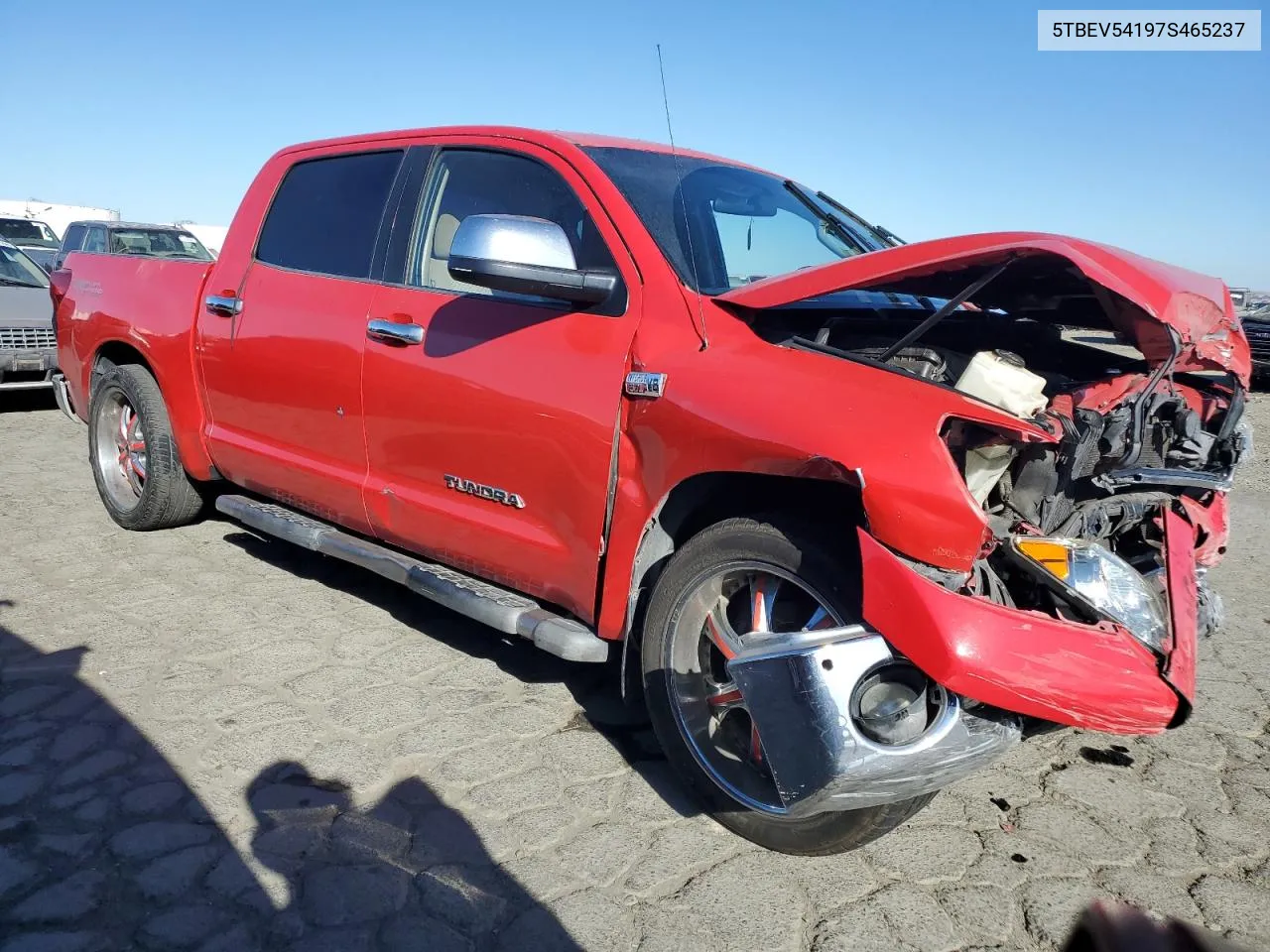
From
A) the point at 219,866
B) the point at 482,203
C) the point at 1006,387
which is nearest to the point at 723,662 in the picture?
the point at 1006,387

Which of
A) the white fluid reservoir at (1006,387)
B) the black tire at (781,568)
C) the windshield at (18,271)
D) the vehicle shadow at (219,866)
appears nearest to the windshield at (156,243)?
the windshield at (18,271)

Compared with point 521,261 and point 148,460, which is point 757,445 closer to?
point 521,261

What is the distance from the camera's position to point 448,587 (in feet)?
10.5

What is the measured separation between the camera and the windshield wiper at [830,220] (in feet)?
12.4

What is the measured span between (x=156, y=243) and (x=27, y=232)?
5.81 metres

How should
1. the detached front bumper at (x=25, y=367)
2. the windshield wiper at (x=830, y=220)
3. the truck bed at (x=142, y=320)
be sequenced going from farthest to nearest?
the detached front bumper at (x=25, y=367) < the truck bed at (x=142, y=320) < the windshield wiper at (x=830, y=220)

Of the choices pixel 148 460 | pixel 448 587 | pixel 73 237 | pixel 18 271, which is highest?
pixel 73 237

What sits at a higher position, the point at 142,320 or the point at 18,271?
the point at 18,271

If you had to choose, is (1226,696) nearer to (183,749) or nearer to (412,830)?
(412,830)

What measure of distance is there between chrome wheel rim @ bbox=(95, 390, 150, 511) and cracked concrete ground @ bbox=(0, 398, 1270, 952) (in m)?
1.25

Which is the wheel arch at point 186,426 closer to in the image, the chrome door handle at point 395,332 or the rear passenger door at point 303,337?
the rear passenger door at point 303,337

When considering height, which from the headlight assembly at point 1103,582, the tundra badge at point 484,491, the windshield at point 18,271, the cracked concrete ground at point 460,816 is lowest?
the cracked concrete ground at point 460,816

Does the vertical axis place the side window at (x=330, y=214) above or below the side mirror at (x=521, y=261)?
above

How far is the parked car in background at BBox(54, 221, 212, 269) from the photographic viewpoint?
1314 centimetres
